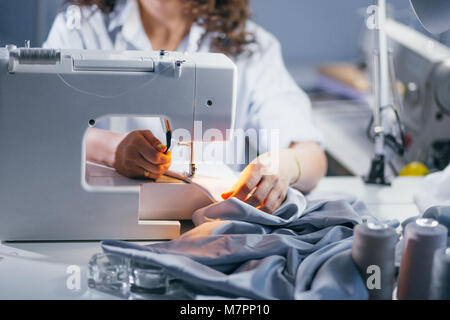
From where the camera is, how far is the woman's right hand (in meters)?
1.29

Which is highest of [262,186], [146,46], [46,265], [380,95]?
[146,46]

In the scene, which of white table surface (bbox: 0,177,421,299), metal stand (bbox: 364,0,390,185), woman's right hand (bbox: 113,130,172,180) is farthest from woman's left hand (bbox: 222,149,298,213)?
metal stand (bbox: 364,0,390,185)

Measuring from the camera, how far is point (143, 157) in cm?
130

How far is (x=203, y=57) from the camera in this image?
1.25 m

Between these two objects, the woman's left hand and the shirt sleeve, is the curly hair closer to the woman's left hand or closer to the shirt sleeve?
the shirt sleeve

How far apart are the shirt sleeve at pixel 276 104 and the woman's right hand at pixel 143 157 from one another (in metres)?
0.41

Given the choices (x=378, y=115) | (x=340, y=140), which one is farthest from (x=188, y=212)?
(x=340, y=140)

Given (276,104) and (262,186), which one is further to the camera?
(276,104)

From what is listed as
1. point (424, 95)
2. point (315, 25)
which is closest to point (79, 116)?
point (424, 95)

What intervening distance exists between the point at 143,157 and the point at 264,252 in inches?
14.4

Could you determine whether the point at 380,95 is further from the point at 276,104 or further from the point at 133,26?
the point at 133,26

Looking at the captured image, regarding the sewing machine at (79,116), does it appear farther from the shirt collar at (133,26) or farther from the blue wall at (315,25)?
the blue wall at (315,25)

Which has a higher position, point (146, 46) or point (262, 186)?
point (146, 46)

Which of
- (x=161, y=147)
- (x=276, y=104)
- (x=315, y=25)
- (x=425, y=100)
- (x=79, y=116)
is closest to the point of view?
(x=79, y=116)
